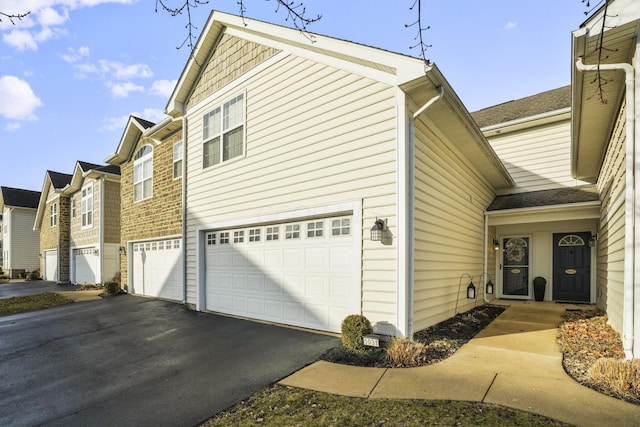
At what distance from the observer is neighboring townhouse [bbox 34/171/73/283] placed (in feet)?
69.1

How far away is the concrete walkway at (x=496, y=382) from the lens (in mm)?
3268

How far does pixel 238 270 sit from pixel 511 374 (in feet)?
20.0

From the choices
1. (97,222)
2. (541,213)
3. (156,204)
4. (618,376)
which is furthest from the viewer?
(97,222)

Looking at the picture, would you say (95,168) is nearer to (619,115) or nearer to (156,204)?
(156,204)

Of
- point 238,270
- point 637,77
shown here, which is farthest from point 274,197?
point 637,77

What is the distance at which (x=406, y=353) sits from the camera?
480cm

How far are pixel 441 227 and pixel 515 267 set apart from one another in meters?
6.05

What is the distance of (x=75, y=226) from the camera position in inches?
798

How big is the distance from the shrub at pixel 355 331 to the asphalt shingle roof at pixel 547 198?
6.94 metres

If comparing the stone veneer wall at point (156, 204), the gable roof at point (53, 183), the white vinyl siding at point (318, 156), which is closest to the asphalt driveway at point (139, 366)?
the white vinyl siding at point (318, 156)

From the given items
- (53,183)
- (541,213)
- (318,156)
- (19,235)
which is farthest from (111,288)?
(19,235)

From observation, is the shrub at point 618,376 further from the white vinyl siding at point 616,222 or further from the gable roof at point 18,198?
the gable roof at point 18,198

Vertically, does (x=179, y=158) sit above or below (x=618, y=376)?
above

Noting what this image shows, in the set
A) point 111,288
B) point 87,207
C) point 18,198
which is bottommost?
point 111,288
